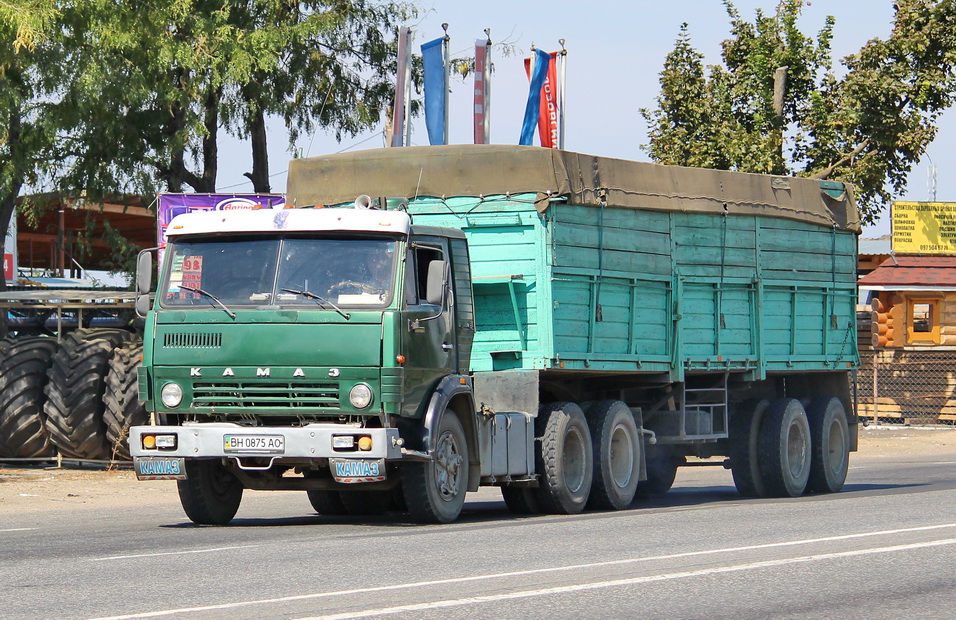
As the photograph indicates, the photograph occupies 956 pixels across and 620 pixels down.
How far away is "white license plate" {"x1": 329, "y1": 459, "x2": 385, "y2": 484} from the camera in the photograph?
12242 millimetres

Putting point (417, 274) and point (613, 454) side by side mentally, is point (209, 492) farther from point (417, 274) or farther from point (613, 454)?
point (613, 454)

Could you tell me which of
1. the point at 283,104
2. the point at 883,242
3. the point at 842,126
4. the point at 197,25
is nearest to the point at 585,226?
the point at 197,25

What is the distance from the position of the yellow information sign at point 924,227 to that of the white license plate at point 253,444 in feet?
102

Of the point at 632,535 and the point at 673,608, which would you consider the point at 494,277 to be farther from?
the point at 673,608

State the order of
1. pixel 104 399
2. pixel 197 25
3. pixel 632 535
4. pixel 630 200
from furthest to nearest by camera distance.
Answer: pixel 197 25
pixel 104 399
pixel 630 200
pixel 632 535

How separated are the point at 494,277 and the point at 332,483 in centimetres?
281

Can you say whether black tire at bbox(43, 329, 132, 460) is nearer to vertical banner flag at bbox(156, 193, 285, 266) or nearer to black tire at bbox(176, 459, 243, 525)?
vertical banner flag at bbox(156, 193, 285, 266)

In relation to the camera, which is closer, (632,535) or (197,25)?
(632,535)

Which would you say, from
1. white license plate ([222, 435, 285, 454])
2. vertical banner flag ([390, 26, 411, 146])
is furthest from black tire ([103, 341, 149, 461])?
vertical banner flag ([390, 26, 411, 146])

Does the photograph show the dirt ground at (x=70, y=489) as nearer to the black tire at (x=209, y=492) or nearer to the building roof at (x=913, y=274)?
the black tire at (x=209, y=492)

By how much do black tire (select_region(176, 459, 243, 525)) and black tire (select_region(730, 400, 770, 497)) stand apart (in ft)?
22.4

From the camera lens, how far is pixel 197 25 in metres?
25.8

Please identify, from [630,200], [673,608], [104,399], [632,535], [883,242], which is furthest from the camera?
[883,242]

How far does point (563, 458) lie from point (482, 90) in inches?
608
